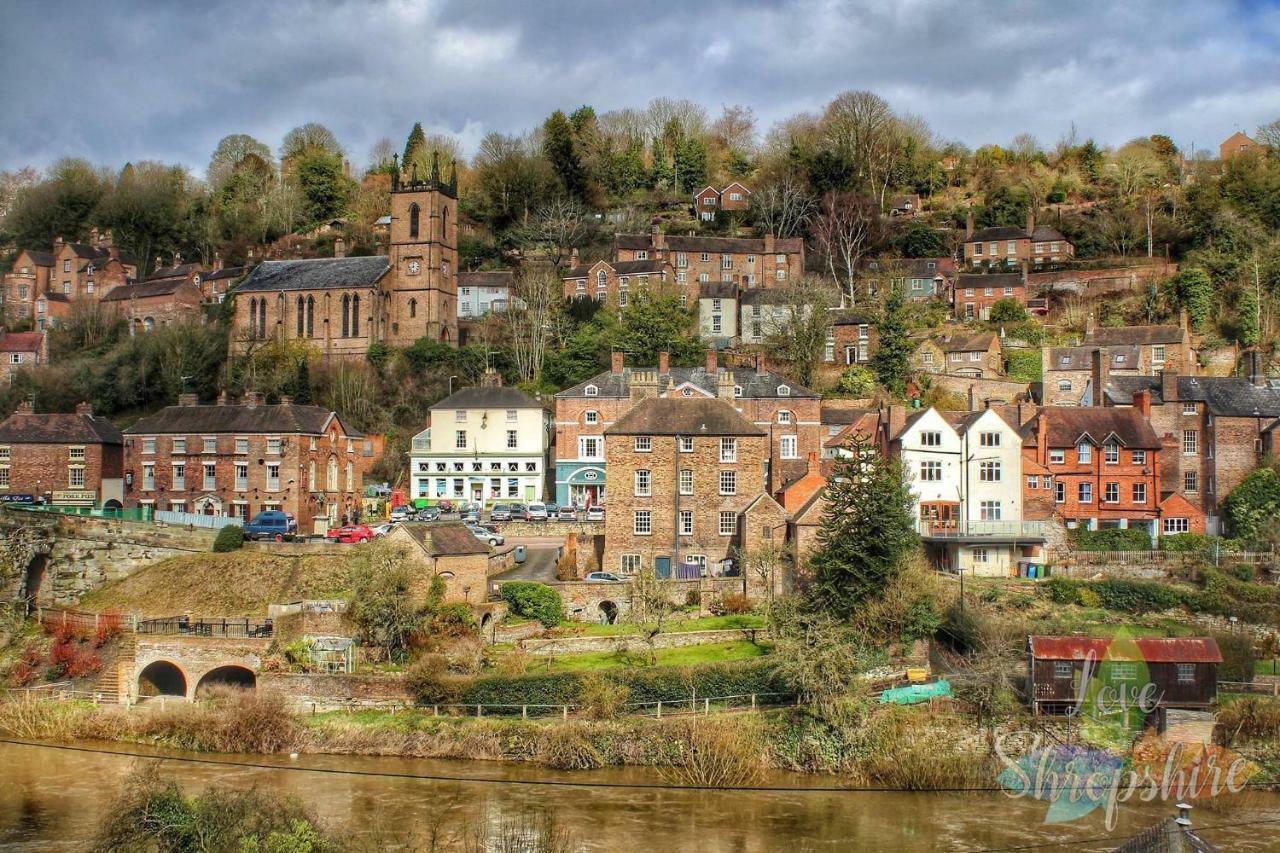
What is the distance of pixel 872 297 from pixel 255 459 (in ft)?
117

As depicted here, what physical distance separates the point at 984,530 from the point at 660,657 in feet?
50.7

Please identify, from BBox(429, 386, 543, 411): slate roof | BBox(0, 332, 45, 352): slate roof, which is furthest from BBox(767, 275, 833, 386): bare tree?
BBox(0, 332, 45, 352): slate roof

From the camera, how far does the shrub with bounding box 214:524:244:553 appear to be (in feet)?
144

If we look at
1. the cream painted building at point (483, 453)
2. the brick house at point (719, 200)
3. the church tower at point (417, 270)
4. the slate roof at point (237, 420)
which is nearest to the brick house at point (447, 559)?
the slate roof at point (237, 420)

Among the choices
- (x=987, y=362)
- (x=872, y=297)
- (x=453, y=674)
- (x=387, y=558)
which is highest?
(x=872, y=297)

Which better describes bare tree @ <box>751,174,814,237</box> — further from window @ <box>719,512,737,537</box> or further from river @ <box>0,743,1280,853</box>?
river @ <box>0,743,1280,853</box>

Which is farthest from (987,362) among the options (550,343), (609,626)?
(609,626)

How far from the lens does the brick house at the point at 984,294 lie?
229 feet

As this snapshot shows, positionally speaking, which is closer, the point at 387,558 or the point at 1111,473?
the point at 387,558

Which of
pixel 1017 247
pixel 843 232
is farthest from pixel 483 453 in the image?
pixel 1017 247

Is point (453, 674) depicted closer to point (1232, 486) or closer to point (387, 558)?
point (387, 558)

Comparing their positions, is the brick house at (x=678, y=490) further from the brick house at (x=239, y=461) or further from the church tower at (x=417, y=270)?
the church tower at (x=417, y=270)

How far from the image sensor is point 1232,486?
48.5 meters

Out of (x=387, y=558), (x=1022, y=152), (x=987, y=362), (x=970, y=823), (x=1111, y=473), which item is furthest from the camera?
(x=1022, y=152)
